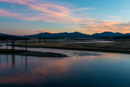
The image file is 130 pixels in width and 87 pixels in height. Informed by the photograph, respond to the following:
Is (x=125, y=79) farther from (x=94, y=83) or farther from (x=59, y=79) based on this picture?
(x=59, y=79)

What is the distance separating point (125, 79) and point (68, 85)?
23.2 feet

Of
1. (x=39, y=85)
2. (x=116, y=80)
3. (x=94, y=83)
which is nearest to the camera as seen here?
(x=39, y=85)

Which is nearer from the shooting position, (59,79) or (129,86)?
(129,86)

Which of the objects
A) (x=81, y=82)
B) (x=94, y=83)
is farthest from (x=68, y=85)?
(x=94, y=83)

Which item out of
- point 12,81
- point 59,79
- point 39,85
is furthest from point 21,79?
point 59,79

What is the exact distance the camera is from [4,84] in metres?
12.2

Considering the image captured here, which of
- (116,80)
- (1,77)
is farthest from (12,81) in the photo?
(116,80)

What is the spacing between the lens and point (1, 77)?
14258 mm

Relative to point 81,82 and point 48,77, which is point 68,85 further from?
point 48,77

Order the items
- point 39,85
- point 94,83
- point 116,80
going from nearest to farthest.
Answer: point 39,85
point 94,83
point 116,80

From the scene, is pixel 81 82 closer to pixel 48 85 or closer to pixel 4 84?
pixel 48 85

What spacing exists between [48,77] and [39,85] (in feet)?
7.85

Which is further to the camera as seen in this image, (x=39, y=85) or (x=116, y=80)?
(x=116, y=80)

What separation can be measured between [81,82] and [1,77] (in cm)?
942
